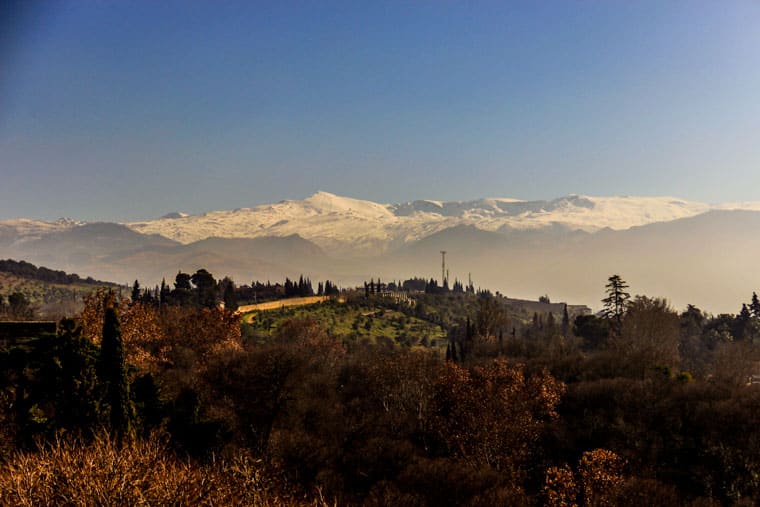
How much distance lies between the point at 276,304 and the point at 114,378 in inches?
4617

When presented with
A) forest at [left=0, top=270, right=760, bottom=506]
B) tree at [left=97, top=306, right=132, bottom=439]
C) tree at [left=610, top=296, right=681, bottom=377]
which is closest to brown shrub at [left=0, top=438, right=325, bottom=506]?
forest at [left=0, top=270, right=760, bottom=506]

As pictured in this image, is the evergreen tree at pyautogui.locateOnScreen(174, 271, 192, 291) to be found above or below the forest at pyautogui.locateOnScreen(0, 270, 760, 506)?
above

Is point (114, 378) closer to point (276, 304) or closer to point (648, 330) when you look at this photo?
point (648, 330)

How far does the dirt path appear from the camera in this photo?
436 ft

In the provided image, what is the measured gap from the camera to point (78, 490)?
16031mm

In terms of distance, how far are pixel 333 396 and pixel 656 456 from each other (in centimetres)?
2831

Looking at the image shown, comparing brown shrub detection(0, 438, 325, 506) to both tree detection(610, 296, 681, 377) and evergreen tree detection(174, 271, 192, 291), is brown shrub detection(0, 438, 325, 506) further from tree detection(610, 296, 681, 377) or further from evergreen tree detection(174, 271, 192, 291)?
evergreen tree detection(174, 271, 192, 291)

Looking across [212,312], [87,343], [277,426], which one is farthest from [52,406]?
[212,312]

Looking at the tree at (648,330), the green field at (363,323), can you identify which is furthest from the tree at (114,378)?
the green field at (363,323)

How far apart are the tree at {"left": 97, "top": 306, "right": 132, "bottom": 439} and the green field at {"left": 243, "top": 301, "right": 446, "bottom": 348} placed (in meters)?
83.7

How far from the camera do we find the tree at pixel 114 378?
30.5 m

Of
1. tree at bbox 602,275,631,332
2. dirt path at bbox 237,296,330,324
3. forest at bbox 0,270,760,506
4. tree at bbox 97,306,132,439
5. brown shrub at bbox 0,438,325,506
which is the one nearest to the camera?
brown shrub at bbox 0,438,325,506

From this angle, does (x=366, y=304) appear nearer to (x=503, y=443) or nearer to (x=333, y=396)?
(x=333, y=396)

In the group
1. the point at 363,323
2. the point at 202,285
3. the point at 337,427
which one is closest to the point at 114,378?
the point at 337,427
